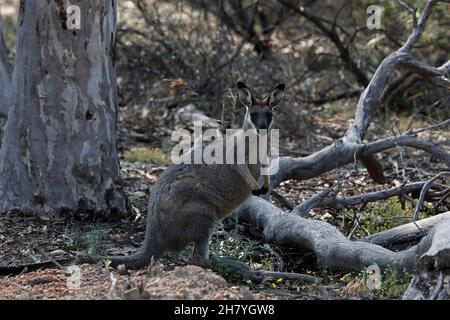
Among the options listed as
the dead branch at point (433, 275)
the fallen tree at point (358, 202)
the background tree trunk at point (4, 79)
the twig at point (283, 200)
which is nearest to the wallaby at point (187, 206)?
the fallen tree at point (358, 202)

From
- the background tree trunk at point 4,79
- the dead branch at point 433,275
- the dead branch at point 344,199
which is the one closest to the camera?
the dead branch at point 433,275

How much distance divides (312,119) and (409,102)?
5.91 feet

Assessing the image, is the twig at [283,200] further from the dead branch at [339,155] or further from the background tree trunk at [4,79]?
the background tree trunk at [4,79]

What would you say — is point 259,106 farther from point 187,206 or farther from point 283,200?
point 283,200

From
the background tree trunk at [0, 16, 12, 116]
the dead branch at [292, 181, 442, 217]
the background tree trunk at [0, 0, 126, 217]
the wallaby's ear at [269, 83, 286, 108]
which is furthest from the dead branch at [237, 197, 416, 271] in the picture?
the background tree trunk at [0, 16, 12, 116]

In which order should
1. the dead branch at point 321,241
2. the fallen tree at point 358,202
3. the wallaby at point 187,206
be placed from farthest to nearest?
the wallaby at point 187,206 < the dead branch at point 321,241 < the fallen tree at point 358,202

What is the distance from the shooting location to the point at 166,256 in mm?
6895

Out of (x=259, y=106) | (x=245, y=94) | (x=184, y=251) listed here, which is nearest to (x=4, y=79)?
(x=245, y=94)

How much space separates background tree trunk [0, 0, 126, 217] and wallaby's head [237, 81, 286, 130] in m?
1.58

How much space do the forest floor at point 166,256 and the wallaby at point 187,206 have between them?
0.64 ft

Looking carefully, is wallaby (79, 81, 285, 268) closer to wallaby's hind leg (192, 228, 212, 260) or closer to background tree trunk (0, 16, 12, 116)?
wallaby's hind leg (192, 228, 212, 260)

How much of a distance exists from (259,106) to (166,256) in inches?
63.2

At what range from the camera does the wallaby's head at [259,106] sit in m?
7.24
